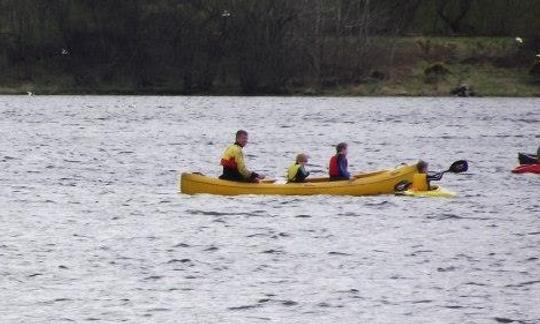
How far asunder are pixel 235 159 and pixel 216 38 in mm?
74928

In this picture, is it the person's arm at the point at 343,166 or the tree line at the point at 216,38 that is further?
the tree line at the point at 216,38

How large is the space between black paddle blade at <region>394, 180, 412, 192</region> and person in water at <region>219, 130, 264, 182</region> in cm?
338

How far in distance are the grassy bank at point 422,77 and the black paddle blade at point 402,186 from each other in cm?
6627

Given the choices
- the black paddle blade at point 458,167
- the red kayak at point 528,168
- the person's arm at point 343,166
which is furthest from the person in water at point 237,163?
the red kayak at point 528,168

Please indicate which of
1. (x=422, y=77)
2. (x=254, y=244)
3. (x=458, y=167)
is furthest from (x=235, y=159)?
(x=422, y=77)

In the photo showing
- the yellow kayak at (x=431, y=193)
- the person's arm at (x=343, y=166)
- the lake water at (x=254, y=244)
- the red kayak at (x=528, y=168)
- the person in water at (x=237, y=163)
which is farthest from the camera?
the red kayak at (x=528, y=168)

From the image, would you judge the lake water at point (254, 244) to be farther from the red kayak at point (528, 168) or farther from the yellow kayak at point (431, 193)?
the red kayak at point (528, 168)

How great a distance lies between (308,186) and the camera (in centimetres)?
3241

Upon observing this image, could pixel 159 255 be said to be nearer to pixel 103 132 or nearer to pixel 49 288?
pixel 49 288

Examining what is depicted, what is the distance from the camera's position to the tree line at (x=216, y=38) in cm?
10144

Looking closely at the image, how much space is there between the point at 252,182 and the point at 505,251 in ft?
27.0

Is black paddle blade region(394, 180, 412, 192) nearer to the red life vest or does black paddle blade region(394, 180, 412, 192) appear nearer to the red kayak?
the red life vest

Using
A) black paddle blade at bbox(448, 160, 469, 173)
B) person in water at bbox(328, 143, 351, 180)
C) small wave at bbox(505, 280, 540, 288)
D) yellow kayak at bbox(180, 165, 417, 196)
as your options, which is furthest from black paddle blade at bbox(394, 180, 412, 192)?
small wave at bbox(505, 280, 540, 288)

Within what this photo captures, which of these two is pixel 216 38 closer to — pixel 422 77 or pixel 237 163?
pixel 422 77
